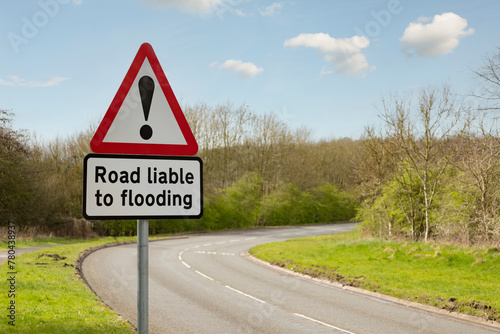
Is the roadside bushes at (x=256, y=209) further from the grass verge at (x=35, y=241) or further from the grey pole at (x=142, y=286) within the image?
the grey pole at (x=142, y=286)

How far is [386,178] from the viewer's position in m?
25.4

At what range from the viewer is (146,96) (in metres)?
2.57

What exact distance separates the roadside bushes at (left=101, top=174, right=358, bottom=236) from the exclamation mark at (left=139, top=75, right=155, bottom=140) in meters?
34.0

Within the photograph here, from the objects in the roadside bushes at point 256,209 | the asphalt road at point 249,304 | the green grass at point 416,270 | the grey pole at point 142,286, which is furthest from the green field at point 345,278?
the roadside bushes at point 256,209

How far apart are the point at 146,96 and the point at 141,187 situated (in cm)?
55

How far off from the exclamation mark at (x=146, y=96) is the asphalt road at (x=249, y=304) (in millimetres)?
6804

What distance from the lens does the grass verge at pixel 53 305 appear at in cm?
757

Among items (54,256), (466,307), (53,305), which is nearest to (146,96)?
(53,305)

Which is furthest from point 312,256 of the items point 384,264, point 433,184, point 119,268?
point 119,268

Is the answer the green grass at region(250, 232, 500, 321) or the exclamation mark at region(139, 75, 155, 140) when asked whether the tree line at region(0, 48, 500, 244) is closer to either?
the green grass at region(250, 232, 500, 321)

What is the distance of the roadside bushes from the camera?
38.8 meters

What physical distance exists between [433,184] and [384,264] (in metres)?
6.75

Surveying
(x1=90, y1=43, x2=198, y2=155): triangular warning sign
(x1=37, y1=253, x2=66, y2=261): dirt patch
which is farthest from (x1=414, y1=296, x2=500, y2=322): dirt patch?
(x1=37, y1=253, x2=66, y2=261): dirt patch

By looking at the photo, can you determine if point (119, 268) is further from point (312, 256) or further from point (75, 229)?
point (75, 229)
